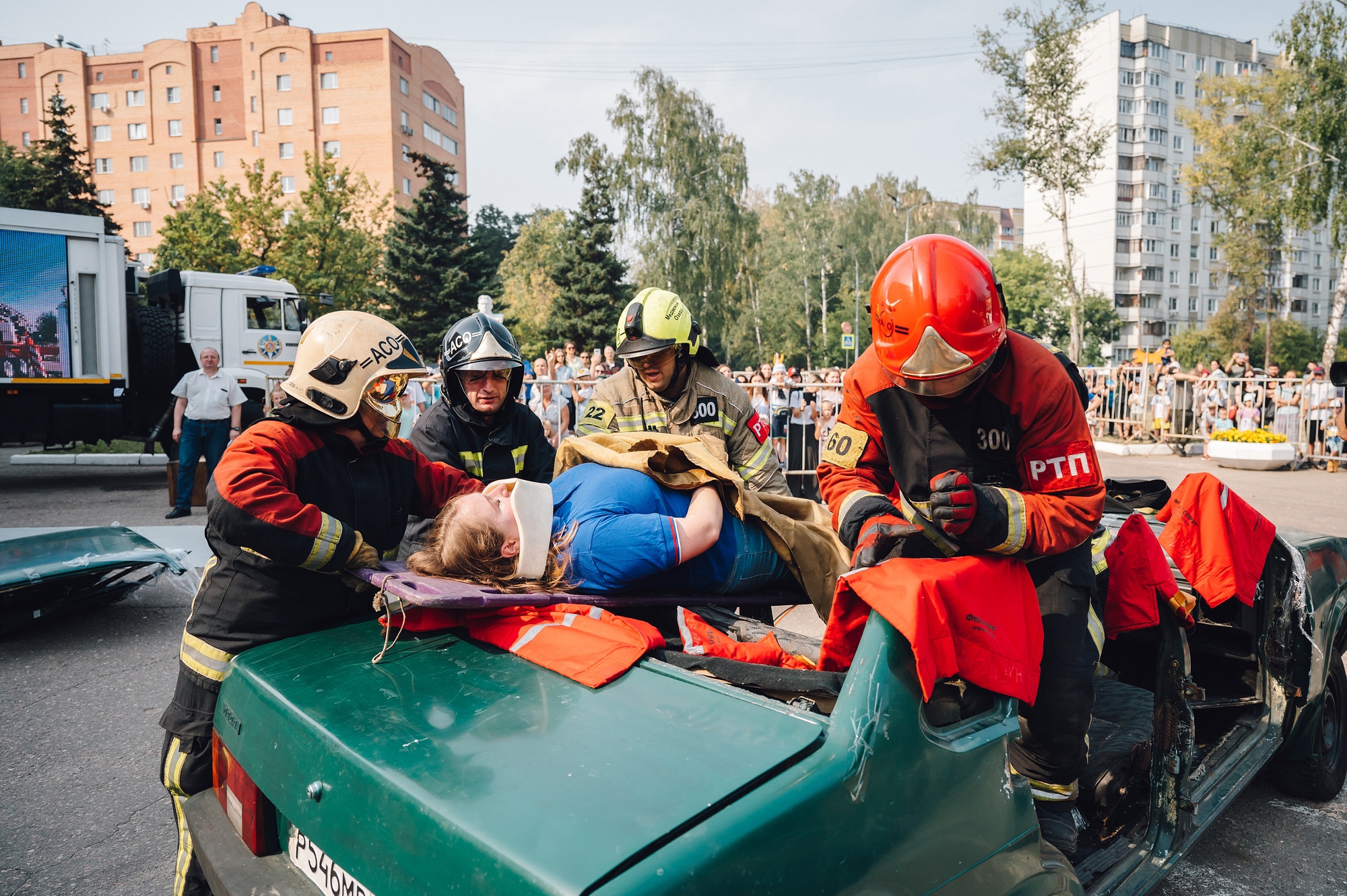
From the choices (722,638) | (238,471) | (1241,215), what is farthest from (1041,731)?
(1241,215)

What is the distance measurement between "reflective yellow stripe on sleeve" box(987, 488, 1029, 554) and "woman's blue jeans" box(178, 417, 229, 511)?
9609mm

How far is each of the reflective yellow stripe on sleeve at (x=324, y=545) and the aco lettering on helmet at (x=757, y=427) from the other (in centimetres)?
224

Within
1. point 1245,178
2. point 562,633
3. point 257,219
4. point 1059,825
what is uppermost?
point 1245,178

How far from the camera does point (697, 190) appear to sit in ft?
111

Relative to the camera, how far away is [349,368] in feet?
8.09

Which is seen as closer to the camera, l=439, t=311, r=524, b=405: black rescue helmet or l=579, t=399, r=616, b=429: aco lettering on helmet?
l=439, t=311, r=524, b=405: black rescue helmet

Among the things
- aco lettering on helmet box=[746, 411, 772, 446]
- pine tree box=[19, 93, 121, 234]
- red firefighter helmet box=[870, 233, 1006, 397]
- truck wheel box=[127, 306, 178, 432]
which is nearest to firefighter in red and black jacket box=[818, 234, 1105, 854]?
red firefighter helmet box=[870, 233, 1006, 397]

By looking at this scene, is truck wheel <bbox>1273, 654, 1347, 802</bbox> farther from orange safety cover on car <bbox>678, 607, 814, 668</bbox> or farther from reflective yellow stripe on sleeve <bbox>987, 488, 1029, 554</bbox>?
orange safety cover on car <bbox>678, 607, 814, 668</bbox>

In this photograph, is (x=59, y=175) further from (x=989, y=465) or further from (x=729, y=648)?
(x=989, y=465)

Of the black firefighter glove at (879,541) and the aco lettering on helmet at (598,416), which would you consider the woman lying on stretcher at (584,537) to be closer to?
the black firefighter glove at (879,541)

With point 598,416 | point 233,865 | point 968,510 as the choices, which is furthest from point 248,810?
point 598,416

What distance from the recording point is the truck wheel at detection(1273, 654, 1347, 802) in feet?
11.0

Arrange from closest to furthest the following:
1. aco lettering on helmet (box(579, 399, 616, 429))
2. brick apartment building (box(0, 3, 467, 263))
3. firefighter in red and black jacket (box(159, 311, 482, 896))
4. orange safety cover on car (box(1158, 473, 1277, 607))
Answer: firefighter in red and black jacket (box(159, 311, 482, 896)) → orange safety cover on car (box(1158, 473, 1277, 607)) → aco lettering on helmet (box(579, 399, 616, 429)) → brick apartment building (box(0, 3, 467, 263))

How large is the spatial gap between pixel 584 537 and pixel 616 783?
40.3 inches
